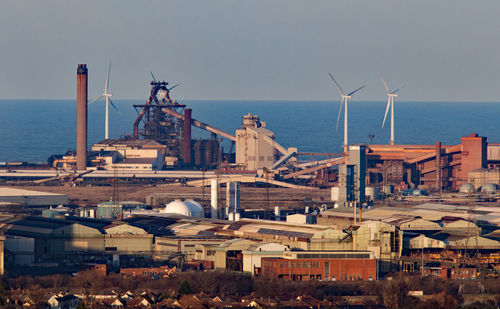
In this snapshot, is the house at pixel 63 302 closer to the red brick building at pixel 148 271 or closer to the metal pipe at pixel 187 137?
the red brick building at pixel 148 271

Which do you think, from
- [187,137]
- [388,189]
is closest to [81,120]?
[187,137]

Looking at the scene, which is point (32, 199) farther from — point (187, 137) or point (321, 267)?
point (321, 267)

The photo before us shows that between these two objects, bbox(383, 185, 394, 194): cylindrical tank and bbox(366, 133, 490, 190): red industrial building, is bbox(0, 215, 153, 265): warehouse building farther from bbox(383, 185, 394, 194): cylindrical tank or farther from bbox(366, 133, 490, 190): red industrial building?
bbox(366, 133, 490, 190): red industrial building

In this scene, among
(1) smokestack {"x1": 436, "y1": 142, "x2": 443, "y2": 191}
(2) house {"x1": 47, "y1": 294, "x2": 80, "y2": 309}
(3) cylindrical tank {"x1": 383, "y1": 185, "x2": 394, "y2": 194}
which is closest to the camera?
(2) house {"x1": 47, "y1": 294, "x2": 80, "y2": 309}

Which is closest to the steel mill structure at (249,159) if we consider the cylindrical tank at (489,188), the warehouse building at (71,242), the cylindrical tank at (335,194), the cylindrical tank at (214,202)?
the cylindrical tank at (489,188)

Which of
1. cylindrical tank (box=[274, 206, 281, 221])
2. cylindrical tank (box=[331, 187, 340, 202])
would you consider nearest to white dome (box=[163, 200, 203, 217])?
cylindrical tank (box=[274, 206, 281, 221])

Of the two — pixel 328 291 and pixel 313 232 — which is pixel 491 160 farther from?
pixel 328 291

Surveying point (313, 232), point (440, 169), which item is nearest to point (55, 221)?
point (313, 232)
